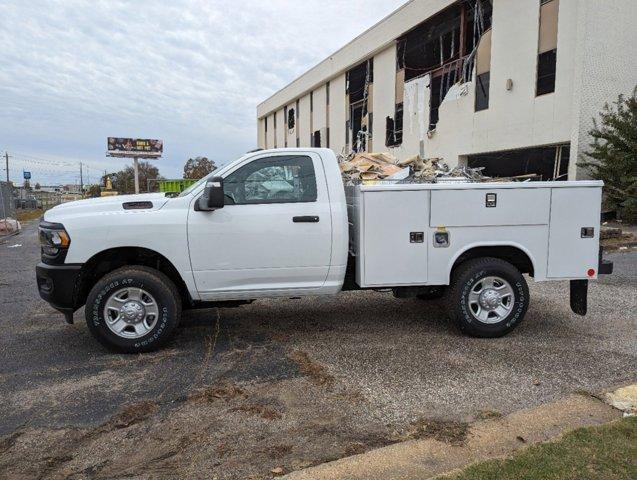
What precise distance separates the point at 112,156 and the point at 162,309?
253ft

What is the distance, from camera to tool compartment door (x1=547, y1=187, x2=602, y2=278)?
5.30 m

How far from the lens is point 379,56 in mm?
31812

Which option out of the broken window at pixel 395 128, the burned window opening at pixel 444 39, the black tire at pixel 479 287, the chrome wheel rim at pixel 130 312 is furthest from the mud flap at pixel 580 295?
the broken window at pixel 395 128

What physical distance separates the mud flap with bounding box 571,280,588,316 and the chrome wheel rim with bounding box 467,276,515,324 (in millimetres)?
857

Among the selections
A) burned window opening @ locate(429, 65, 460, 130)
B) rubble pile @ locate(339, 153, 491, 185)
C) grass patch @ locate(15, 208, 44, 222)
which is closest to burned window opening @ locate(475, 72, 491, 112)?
burned window opening @ locate(429, 65, 460, 130)

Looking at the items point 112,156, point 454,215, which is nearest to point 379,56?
point 454,215

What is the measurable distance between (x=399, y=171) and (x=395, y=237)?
2.14 m

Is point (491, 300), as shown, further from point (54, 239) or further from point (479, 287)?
point (54, 239)

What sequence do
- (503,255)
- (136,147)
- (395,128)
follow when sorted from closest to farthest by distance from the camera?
(503,255) < (395,128) < (136,147)

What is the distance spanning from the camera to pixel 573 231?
17.7ft

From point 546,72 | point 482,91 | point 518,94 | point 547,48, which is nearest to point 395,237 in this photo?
point 546,72

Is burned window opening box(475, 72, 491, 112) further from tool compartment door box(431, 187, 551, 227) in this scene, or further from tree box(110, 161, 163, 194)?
tree box(110, 161, 163, 194)

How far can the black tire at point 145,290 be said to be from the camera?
4.87m

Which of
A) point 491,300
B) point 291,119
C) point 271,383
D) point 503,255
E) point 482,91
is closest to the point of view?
point 271,383
